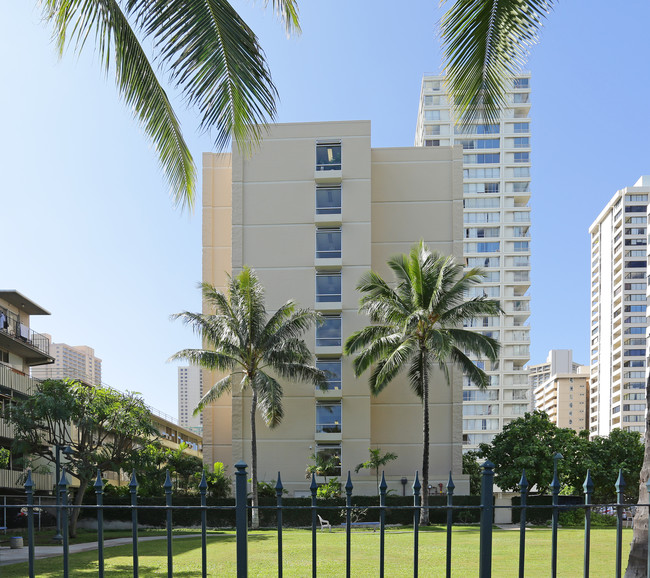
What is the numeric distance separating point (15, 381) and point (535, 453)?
23.9 meters

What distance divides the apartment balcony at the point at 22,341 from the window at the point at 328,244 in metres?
15.0

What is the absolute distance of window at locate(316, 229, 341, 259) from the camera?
3681 cm

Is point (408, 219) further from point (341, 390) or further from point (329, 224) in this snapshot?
point (341, 390)

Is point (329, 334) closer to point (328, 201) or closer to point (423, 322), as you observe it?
point (328, 201)

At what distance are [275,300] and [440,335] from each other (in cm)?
1181

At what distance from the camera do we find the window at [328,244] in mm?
36812

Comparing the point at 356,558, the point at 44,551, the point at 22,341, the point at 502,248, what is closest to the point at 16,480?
the point at 22,341

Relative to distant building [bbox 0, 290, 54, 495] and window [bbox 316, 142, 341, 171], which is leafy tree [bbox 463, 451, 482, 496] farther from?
distant building [bbox 0, 290, 54, 495]

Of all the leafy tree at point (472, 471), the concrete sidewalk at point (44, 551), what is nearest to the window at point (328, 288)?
the leafy tree at point (472, 471)

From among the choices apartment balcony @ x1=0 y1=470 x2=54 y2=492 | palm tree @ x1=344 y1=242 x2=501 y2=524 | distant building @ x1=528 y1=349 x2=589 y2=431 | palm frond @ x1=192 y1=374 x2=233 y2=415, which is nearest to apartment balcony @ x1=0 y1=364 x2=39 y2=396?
apartment balcony @ x1=0 y1=470 x2=54 y2=492

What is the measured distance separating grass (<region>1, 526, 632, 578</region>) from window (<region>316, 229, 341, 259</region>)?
678 inches

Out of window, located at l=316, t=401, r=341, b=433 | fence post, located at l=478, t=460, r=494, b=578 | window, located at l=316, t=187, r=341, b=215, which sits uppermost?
window, located at l=316, t=187, r=341, b=215

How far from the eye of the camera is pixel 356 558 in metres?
15.9

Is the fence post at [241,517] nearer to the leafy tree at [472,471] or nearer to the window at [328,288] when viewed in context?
the window at [328,288]
